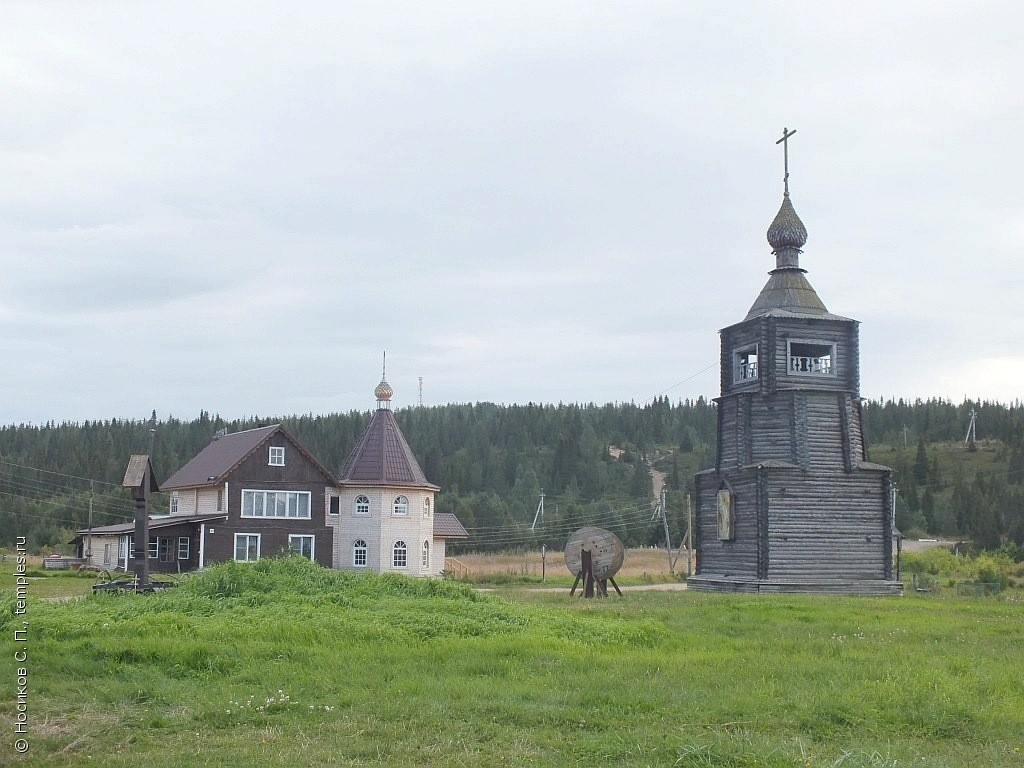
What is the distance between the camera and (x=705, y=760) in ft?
30.2

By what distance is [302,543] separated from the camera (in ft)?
153

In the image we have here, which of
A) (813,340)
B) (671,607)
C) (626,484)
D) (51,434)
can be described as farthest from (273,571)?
(51,434)

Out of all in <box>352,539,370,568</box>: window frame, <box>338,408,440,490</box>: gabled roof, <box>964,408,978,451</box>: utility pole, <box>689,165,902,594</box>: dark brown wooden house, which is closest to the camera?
<box>689,165,902,594</box>: dark brown wooden house

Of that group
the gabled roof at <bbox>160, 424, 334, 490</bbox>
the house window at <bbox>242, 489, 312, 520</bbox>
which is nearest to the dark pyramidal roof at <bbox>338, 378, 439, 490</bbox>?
the gabled roof at <bbox>160, 424, 334, 490</bbox>

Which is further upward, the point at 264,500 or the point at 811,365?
the point at 811,365

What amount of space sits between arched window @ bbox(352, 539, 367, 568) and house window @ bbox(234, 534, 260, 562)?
4.44m

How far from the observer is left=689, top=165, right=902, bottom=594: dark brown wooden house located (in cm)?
3566

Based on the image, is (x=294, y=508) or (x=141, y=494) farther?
(x=294, y=508)

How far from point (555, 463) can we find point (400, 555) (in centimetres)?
7965

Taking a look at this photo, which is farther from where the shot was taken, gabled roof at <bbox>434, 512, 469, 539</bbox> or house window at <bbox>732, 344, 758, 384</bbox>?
gabled roof at <bbox>434, 512, 469, 539</bbox>

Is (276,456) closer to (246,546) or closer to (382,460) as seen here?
(246,546)

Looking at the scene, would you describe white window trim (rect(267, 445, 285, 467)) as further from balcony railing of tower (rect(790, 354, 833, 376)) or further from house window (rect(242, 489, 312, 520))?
balcony railing of tower (rect(790, 354, 833, 376))

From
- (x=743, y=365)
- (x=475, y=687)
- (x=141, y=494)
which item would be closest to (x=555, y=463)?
(x=743, y=365)

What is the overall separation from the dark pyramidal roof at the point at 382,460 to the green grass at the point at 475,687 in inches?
1085
